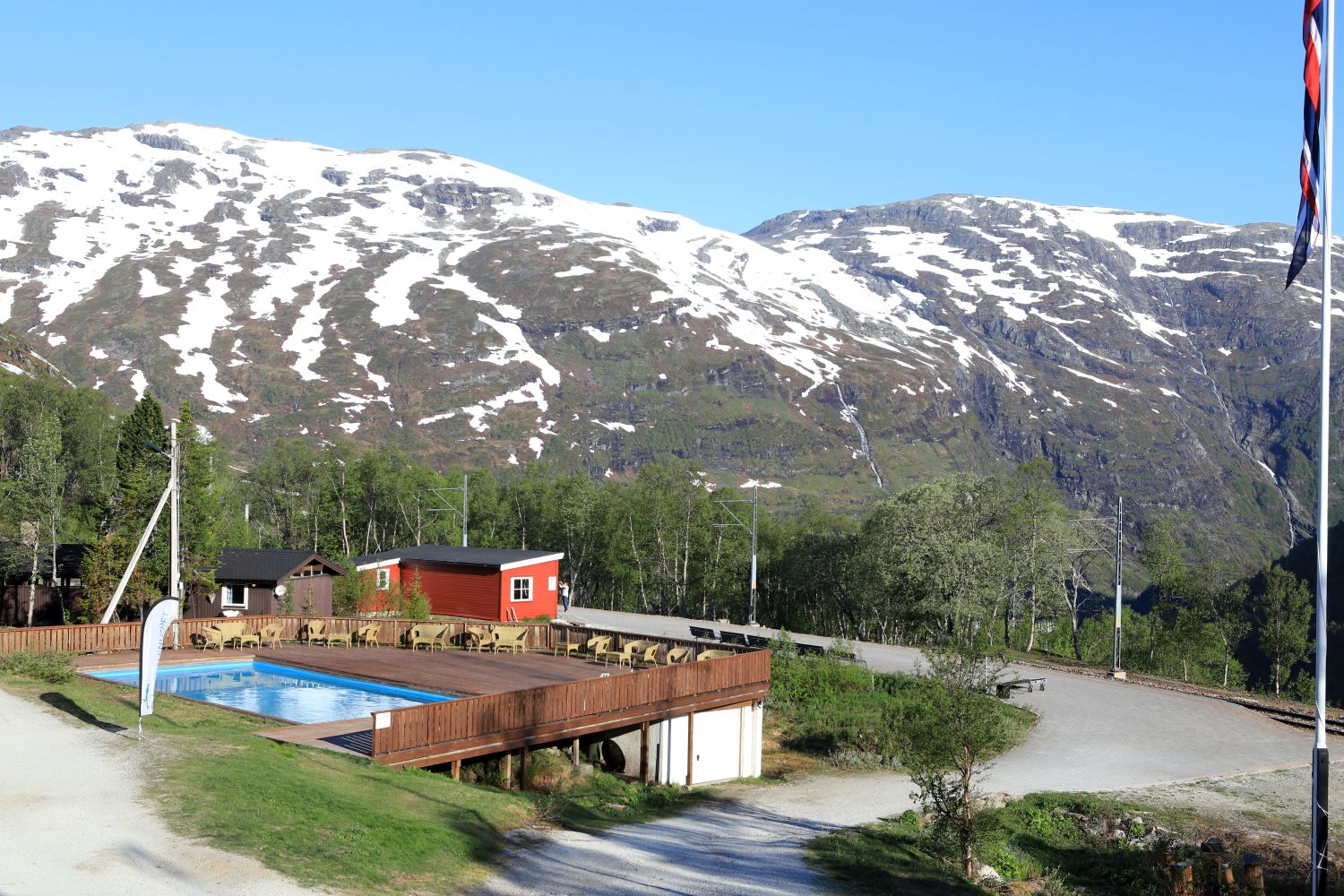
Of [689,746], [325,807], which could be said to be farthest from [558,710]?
[325,807]

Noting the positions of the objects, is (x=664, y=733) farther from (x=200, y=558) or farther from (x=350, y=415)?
(x=350, y=415)

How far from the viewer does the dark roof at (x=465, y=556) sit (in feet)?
178

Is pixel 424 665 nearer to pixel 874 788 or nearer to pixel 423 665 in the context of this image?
→ pixel 423 665

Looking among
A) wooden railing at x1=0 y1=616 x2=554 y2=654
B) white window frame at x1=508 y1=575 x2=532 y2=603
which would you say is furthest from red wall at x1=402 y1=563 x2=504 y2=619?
wooden railing at x1=0 y1=616 x2=554 y2=654

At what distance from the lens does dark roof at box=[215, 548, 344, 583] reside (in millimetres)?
46562

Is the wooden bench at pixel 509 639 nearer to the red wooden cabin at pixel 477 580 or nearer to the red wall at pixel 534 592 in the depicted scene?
the red wooden cabin at pixel 477 580

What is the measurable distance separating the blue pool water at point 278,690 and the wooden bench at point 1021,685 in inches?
768

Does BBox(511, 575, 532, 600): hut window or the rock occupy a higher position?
BBox(511, 575, 532, 600): hut window

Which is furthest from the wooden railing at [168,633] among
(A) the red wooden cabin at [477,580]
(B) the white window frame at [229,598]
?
(A) the red wooden cabin at [477,580]

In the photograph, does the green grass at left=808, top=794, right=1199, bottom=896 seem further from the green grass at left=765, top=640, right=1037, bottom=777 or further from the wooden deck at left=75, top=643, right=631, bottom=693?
the wooden deck at left=75, top=643, right=631, bottom=693

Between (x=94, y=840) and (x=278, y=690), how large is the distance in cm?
1815

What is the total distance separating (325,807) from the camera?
55.3 feet

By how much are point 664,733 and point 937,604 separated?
28.7 metres

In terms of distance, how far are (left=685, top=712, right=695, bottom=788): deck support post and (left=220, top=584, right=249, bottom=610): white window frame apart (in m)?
24.7
